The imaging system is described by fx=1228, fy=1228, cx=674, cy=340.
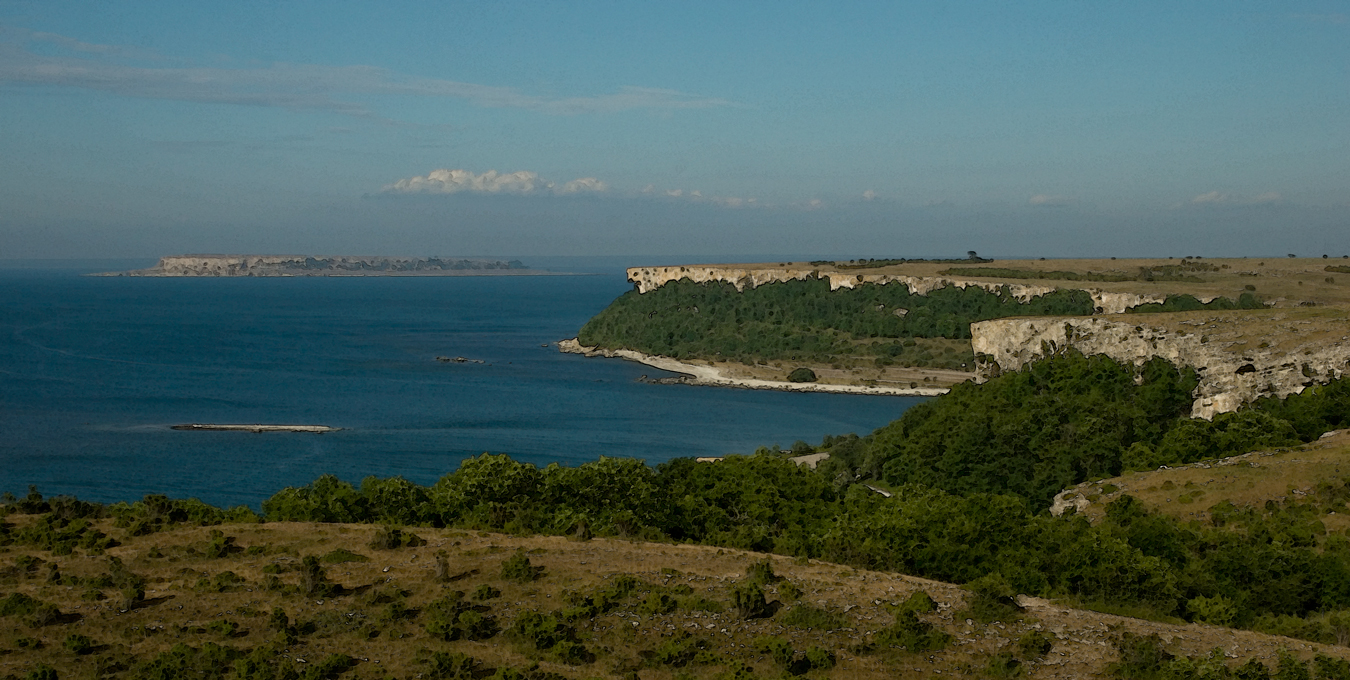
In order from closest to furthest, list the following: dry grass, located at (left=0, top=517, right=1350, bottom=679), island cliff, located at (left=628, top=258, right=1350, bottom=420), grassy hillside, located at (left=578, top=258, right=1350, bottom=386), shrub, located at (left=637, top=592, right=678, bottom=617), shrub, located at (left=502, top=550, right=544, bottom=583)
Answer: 1. dry grass, located at (left=0, top=517, right=1350, bottom=679)
2. shrub, located at (left=637, top=592, right=678, bottom=617)
3. shrub, located at (left=502, top=550, right=544, bottom=583)
4. island cliff, located at (left=628, top=258, right=1350, bottom=420)
5. grassy hillside, located at (left=578, top=258, right=1350, bottom=386)

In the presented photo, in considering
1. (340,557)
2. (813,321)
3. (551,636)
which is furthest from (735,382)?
(551,636)

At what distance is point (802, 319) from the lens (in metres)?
125

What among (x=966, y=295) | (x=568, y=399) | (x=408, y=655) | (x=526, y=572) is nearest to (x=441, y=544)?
(x=526, y=572)

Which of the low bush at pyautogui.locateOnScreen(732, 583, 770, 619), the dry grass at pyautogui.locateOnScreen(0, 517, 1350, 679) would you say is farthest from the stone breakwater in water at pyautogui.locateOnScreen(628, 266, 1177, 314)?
the low bush at pyautogui.locateOnScreen(732, 583, 770, 619)

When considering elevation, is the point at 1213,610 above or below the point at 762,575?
below

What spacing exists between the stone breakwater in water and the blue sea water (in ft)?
54.4

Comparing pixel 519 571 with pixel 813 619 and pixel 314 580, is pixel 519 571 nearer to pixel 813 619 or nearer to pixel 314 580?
pixel 314 580

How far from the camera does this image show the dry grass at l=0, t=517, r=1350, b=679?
1906 cm

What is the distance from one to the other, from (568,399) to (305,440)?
25.3 m

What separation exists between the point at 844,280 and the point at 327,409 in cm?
6237

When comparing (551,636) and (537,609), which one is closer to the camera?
(551,636)

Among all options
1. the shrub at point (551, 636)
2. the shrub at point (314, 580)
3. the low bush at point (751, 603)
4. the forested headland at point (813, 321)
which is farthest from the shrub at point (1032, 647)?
the forested headland at point (813, 321)

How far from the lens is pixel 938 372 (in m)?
105

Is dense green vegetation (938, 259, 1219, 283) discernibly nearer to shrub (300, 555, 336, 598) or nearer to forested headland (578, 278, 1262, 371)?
forested headland (578, 278, 1262, 371)
